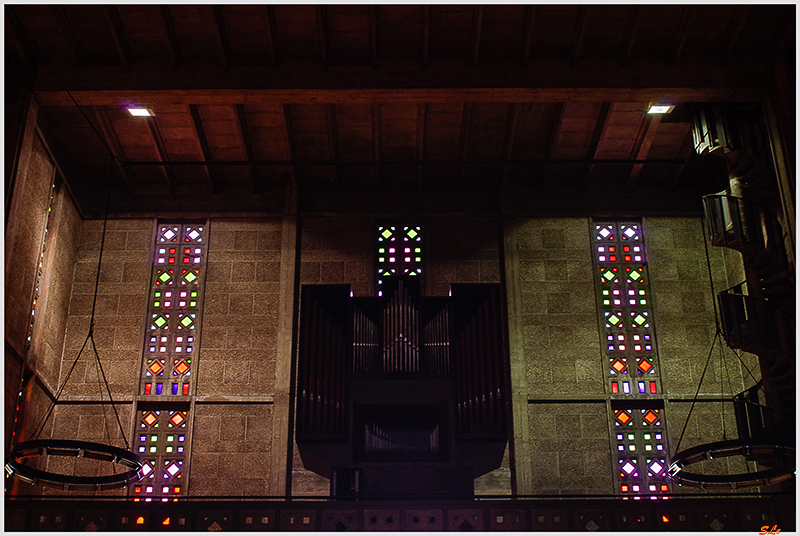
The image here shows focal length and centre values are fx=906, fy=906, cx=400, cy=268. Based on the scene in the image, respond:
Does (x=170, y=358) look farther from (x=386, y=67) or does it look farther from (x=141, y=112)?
(x=386, y=67)

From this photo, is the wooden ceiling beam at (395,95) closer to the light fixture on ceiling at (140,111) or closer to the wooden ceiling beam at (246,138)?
the light fixture on ceiling at (140,111)

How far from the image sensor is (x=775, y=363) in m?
14.2

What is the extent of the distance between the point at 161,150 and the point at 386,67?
5.12 metres

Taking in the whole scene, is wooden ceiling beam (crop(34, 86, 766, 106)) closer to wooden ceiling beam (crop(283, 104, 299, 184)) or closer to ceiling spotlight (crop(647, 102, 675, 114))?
ceiling spotlight (crop(647, 102, 675, 114))

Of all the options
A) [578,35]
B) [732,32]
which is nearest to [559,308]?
[578,35]

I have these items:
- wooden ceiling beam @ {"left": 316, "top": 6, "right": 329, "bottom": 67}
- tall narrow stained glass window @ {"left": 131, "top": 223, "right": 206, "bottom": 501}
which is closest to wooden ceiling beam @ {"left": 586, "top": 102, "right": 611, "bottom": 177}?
wooden ceiling beam @ {"left": 316, "top": 6, "right": 329, "bottom": 67}

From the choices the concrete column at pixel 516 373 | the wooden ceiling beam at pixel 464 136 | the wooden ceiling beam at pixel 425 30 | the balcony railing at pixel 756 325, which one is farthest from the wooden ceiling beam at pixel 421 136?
the balcony railing at pixel 756 325

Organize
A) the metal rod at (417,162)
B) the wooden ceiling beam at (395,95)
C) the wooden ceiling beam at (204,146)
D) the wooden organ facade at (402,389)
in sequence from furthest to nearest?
the metal rod at (417,162), the wooden ceiling beam at (204,146), the wooden organ facade at (402,389), the wooden ceiling beam at (395,95)

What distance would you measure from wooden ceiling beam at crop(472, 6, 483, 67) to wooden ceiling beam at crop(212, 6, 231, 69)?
402 cm

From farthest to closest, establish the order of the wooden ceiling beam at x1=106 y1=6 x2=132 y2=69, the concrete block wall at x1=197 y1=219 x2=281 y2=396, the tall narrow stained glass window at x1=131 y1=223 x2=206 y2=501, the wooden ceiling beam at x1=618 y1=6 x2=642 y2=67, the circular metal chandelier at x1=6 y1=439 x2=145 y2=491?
the concrete block wall at x1=197 y1=219 x2=281 y2=396, the tall narrow stained glass window at x1=131 y1=223 x2=206 y2=501, the wooden ceiling beam at x1=618 y1=6 x2=642 y2=67, the wooden ceiling beam at x1=106 y1=6 x2=132 y2=69, the circular metal chandelier at x1=6 y1=439 x2=145 y2=491

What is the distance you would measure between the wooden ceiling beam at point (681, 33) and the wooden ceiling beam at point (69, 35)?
9.83m

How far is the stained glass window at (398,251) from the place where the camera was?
17.9 m

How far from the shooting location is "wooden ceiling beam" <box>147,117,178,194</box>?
16.9 meters

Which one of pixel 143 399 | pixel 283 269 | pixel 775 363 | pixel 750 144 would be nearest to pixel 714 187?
pixel 750 144
